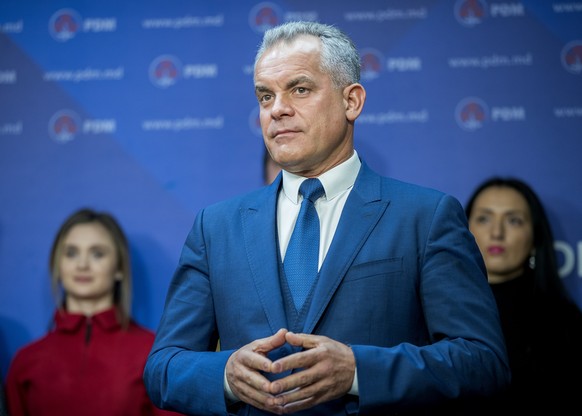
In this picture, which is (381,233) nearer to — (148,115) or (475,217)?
(475,217)

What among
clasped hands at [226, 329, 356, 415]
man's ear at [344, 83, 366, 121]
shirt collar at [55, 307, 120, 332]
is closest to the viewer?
clasped hands at [226, 329, 356, 415]

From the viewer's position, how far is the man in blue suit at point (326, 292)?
1540mm

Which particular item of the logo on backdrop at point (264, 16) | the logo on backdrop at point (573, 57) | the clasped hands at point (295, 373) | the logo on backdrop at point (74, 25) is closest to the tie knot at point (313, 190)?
the clasped hands at point (295, 373)

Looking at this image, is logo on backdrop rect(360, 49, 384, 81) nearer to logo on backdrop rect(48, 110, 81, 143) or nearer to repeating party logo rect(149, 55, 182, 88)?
repeating party logo rect(149, 55, 182, 88)

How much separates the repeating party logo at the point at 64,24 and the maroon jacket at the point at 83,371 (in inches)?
54.4

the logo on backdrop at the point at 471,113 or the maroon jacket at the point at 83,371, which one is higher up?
the logo on backdrop at the point at 471,113

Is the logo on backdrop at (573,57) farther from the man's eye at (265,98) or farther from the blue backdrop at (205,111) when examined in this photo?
the man's eye at (265,98)

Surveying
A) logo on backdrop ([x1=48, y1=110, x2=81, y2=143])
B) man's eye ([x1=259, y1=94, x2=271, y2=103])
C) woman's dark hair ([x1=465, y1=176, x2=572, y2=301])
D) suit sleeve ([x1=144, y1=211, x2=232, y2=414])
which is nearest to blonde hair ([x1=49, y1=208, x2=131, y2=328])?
logo on backdrop ([x1=48, y1=110, x2=81, y2=143])

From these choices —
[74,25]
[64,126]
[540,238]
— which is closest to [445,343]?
[540,238]

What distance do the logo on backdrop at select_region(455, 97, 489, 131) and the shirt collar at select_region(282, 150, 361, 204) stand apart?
6.08 feet

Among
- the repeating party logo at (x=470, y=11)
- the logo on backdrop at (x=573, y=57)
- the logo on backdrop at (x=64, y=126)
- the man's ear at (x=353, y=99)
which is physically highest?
the repeating party logo at (x=470, y=11)

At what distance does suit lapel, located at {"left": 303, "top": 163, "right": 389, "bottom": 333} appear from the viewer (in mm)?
1662

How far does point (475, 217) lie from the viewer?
3.52 m

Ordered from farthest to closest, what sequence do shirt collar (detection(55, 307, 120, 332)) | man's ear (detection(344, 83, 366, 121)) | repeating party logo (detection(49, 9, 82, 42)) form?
1. repeating party logo (detection(49, 9, 82, 42))
2. shirt collar (detection(55, 307, 120, 332))
3. man's ear (detection(344, 83, 366, 121))
